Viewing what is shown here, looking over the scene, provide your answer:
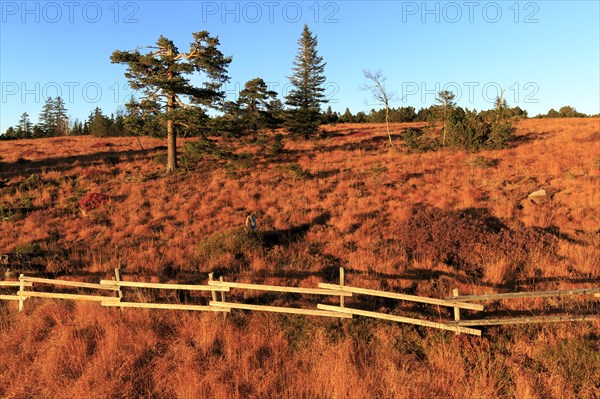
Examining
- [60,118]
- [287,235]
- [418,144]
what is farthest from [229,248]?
[60,118]

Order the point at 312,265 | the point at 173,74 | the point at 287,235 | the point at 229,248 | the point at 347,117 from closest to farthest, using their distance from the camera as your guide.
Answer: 1. the point at 312,265
2. the point at 229,248
3. the point at 287,235
4. the point at 173,74
5. the point at 347,117

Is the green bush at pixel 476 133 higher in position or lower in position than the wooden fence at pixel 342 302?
higher

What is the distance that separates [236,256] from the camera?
28.5 feet

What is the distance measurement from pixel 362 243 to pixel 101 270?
6.79 m

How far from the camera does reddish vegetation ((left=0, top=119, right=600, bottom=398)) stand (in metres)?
4.18

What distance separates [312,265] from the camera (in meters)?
7.81

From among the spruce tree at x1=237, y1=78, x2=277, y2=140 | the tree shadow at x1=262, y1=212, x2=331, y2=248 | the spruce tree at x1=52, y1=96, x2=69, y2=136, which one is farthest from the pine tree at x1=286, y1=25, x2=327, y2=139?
the spruce tree at x1=52, y1=96, x2=69, y2=136

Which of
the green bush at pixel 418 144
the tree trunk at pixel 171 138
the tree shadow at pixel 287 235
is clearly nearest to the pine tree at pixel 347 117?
the green bush at pixel 418 144

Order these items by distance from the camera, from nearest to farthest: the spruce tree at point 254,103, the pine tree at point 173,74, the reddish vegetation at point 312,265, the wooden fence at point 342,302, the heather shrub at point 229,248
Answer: the reddish vegetation at point 312,265 < the wooden fence at point 342,302 < the heather shrub at point 229,248 < the pine tree at point 173,74 < the spruce tree at point 254,103

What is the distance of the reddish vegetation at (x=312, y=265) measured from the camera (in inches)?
164

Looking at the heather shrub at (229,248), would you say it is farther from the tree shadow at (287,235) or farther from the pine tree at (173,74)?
the pine tree at (173,74)

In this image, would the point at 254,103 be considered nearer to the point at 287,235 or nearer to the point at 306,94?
the point at 306,94

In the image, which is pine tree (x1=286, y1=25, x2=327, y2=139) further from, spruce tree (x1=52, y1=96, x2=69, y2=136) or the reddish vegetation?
spruce tree (x1=52, y1=96, x2=69, y2=136)

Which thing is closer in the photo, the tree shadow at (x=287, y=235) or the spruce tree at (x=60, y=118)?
the tree shadow at (x=287, y=235)
